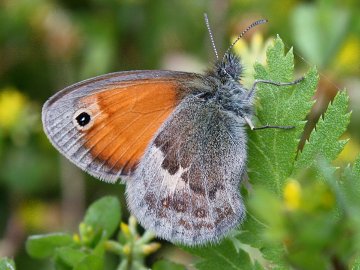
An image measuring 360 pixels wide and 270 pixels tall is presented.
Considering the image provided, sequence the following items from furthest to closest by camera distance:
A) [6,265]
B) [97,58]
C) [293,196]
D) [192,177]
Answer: [97,58]
[192,177]
[6,265]
[293,196]

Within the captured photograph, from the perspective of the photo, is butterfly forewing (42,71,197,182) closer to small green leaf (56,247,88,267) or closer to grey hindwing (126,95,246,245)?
grey hindwing (126,95,246,245)

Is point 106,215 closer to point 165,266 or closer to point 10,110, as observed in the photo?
point 165,266

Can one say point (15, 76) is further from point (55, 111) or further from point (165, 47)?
point (55, 111)

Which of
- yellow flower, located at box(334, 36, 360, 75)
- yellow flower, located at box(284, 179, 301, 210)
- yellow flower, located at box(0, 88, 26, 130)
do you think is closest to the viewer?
yellow flower, located at box(284, 179, 301, 210)

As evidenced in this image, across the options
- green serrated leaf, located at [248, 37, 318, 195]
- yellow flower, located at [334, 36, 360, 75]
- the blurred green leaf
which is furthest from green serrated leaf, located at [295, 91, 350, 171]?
yellow flower, located at [334, 36, 360, 75]

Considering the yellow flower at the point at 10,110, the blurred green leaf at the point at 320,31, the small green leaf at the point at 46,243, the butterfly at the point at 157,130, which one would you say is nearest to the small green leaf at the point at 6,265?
the small green leaf at the point at 46,243

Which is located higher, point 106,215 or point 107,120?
point 107,120

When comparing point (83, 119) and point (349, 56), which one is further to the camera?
point (349, 56)

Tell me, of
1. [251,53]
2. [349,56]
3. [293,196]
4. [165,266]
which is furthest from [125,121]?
[349,56]
